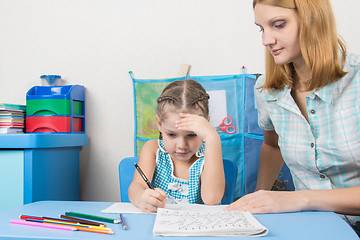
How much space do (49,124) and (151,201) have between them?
1.13m

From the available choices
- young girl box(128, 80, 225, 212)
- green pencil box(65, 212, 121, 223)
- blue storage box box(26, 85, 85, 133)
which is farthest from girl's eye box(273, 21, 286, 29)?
blue storage box box(26, 85, 85, 133)

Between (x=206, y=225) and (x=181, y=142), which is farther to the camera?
(x=181, y=142)

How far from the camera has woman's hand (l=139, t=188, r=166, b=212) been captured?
2.78ft

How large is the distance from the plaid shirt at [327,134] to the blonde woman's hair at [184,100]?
0.27 m

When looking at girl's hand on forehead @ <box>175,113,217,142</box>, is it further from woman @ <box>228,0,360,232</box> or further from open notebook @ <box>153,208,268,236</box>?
open notebook @ <box>153,208,268,236</box>

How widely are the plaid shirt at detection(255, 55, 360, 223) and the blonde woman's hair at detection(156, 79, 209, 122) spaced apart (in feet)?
0.89

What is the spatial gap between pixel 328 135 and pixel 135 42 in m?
1.12

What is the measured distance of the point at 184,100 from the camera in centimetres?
128

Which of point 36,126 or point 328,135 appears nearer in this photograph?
point 328,135

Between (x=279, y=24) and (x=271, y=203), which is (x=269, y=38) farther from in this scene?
(x=271, y=203)

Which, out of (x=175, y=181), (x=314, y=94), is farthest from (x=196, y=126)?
(x=314, y=94)

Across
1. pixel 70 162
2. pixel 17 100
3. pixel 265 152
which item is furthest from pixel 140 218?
pixel 17 100

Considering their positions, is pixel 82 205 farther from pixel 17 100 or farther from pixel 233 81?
pixel 17 100

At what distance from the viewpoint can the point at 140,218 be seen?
765 millimetres
